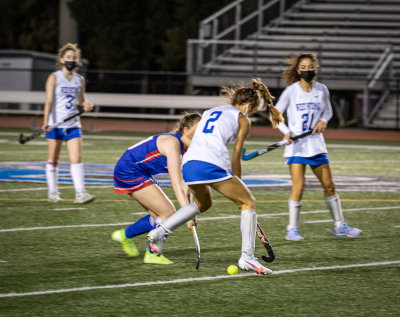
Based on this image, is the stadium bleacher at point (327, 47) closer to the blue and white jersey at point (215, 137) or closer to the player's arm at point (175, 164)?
the player's arm at point (175, 164)

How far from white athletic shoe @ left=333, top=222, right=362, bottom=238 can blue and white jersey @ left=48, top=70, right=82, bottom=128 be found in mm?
4087

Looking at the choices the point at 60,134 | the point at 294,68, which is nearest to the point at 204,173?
the point at 294,68

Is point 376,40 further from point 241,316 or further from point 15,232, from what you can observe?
point 241,316

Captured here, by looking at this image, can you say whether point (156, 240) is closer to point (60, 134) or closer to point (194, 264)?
point (194, 264)

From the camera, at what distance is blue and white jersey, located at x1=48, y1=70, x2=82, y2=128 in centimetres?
1130

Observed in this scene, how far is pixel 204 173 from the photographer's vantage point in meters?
6.76

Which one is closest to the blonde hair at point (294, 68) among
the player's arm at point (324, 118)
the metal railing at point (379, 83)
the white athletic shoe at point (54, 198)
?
the player's arm at point (324, 118)

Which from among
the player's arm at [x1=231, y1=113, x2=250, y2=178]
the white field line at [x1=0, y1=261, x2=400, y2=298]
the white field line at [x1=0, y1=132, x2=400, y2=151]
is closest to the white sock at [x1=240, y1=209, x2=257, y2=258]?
the white field line at [x1=0, y1=261, x2=400, y2=298]

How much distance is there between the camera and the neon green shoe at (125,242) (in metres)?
7.69

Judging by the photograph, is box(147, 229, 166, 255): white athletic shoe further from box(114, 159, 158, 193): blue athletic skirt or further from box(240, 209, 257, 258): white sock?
box(240, 209, 257, 258): white sock

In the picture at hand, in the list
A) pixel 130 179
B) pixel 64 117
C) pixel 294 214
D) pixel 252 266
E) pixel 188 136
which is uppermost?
pixel 188 136

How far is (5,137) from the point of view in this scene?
23.1 m

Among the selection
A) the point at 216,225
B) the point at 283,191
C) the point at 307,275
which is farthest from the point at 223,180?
the point at 283,191

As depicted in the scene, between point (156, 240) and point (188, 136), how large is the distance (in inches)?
35.4
